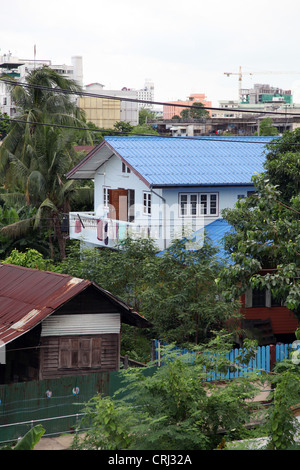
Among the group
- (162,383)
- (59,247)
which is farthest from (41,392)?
(59,247)

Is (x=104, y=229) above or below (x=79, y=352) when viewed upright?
above

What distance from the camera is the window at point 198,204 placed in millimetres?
26734

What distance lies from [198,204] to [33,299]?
11.7 metres

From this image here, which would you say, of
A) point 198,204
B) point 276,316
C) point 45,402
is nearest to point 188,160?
point 198,204

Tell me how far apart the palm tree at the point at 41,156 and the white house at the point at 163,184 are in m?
1.36

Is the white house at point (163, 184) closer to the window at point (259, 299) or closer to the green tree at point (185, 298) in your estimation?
the window at point (259, 299)

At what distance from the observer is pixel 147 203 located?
1077 inches

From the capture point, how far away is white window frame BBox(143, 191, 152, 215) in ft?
89.5

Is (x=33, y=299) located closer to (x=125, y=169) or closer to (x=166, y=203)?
(x=166, y=203)

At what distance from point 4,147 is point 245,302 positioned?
17463mm

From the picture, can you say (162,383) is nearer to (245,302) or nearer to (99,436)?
(99,436)

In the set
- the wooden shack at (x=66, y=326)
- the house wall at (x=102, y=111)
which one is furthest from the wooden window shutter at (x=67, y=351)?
the house wall at (x=102, y=111)

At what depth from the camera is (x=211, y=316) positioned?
18766 mm

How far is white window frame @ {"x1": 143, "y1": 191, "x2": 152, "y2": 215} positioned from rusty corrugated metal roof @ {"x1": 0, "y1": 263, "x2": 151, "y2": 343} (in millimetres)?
9165
